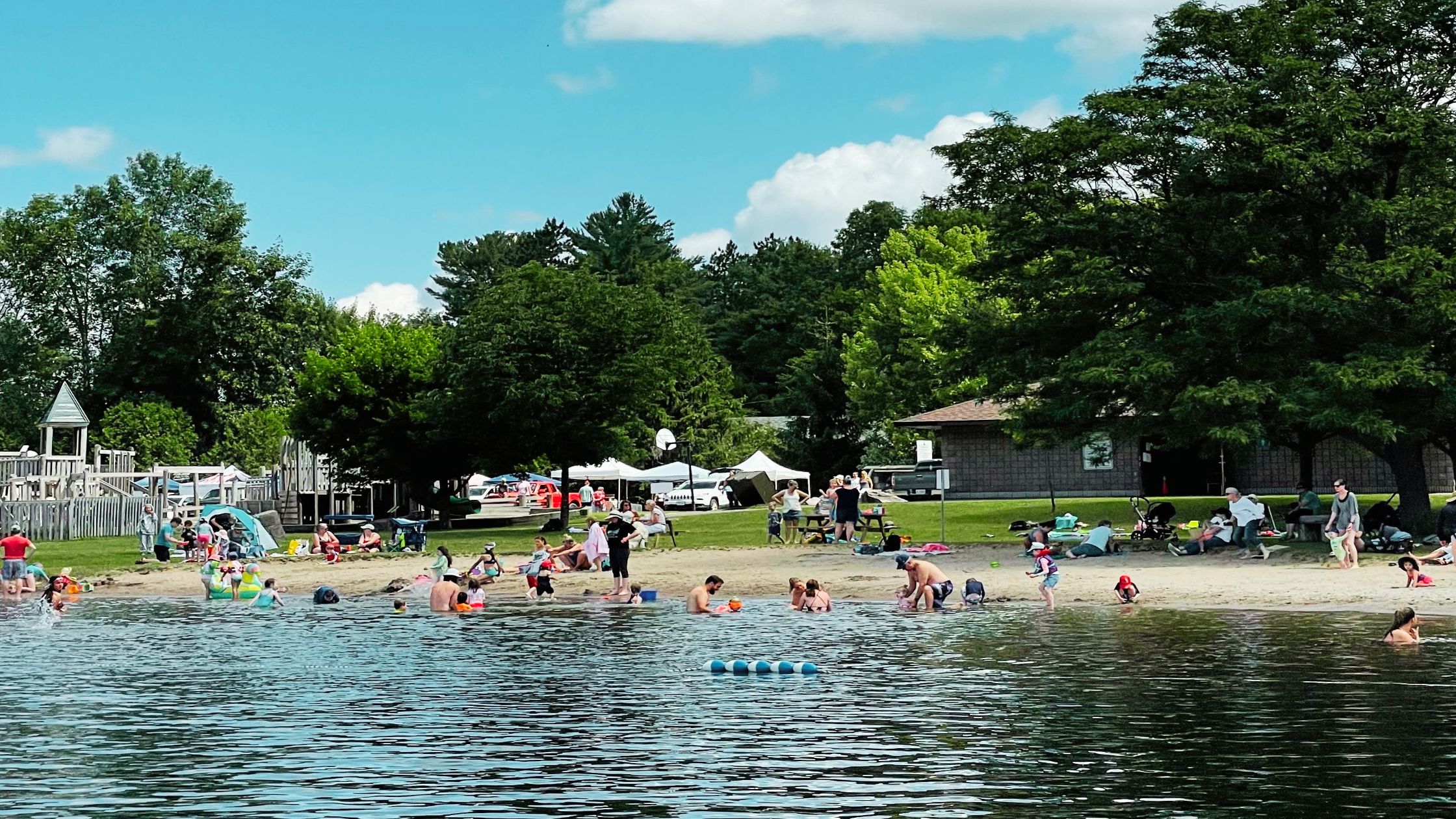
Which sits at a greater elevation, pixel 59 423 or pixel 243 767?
pixel 59 423

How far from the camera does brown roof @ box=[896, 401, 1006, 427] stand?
2440 inches

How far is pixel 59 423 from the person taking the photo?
56500 mm

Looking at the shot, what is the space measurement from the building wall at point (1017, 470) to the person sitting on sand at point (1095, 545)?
26.0 m

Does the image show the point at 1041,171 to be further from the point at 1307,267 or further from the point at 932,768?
the point at 932,768

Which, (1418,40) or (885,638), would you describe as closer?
(885,638)

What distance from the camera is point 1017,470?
205 feet

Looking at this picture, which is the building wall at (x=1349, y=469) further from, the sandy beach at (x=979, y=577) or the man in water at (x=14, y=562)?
the man in water at (x=14, y=562)

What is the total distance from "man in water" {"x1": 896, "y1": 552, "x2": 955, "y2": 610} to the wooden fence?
3142 cm

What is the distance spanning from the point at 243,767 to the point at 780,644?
9.99m

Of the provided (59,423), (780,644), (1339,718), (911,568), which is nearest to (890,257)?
(59,423)

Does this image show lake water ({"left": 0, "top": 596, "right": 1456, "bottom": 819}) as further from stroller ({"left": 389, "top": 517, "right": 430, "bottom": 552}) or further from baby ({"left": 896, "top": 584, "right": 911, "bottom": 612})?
stroller ({"left": 389, "top": 517, "right": 430, "bottom": 552})

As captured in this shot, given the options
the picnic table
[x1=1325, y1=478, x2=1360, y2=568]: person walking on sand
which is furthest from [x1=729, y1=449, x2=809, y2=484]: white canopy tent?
[x1=1325, y1=478, x2=1360, y2=568]: person walking on sand

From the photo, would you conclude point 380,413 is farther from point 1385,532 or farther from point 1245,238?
point 1385,532

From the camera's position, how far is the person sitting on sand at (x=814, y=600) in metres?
27.0
